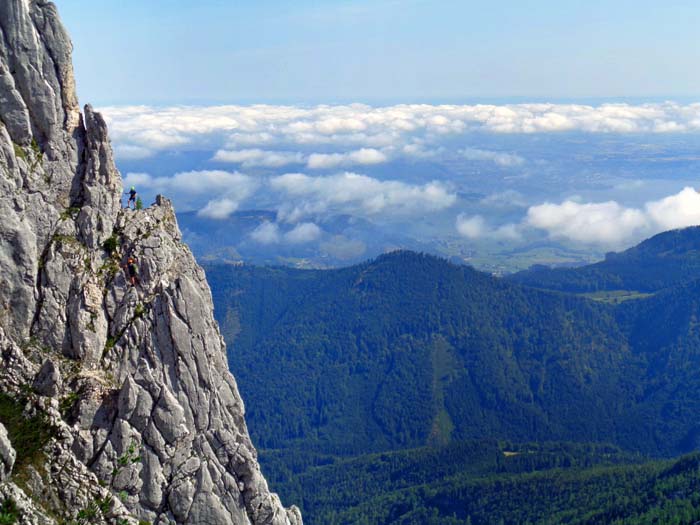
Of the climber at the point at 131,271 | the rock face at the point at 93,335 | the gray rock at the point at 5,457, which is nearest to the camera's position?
the gray rock at the point at 5,457

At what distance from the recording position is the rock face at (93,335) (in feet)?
169

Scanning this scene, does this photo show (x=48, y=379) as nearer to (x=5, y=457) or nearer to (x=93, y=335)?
(x=93, y=335)

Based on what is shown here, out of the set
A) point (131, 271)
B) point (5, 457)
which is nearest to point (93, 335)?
point (131, 271)

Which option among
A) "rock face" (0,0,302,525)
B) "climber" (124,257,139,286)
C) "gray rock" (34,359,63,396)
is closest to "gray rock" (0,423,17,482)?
"rock face" (0,0,302,525)

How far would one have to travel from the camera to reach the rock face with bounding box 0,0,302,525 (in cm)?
5159

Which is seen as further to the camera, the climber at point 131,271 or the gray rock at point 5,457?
the climber at point 131,271

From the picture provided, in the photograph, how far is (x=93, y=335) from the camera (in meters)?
55.4

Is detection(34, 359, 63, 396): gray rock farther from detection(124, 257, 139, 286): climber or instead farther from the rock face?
detection(124, 257, 139, 286): climber

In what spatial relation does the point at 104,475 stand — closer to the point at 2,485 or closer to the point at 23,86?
the point at 2,485

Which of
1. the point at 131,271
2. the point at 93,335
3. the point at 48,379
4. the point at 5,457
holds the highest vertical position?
the point at 131,271

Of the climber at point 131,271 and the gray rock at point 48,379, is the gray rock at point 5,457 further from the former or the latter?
the climber at point 131,271

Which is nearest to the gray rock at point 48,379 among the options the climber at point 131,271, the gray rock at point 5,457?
the gray rock at point 5,457

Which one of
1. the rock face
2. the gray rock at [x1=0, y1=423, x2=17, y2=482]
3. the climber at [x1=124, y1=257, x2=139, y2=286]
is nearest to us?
the gray rock at [x1=0, y1=423, x2=17, y2=482]

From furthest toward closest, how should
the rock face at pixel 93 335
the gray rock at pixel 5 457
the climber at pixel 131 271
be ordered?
1. the climber at pixel 131 271
2. the rock face at pixel 93 335
3. the gray rock at pixel 5 457
